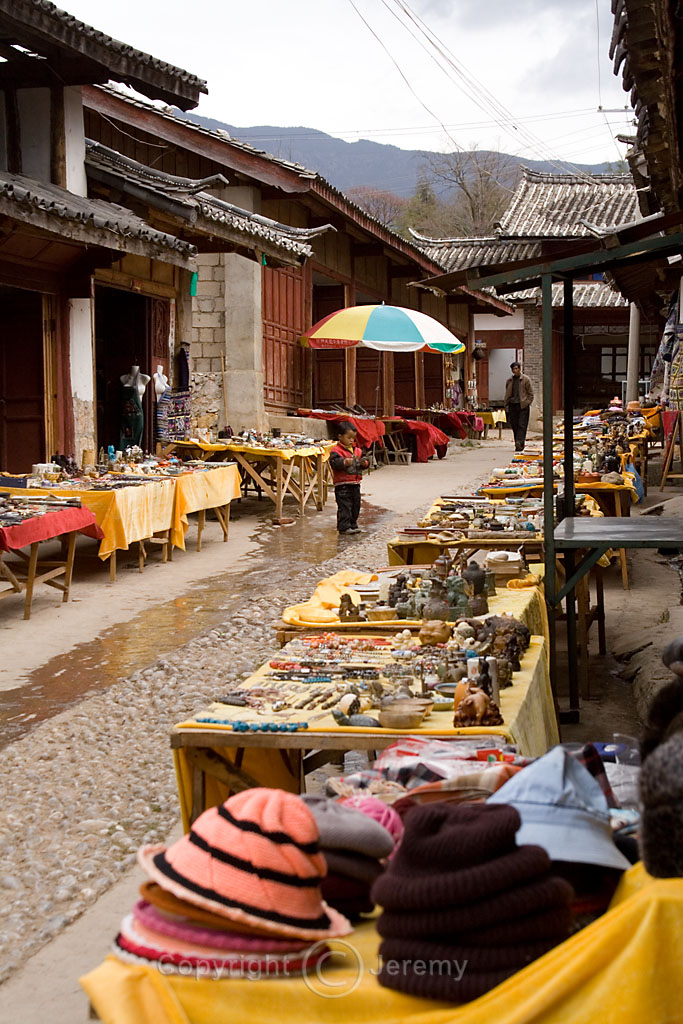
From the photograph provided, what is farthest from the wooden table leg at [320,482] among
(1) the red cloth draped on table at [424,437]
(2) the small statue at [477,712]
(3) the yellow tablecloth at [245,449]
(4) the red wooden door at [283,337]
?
(2) the small statue at [477,712]

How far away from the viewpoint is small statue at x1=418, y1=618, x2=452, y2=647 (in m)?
4.30

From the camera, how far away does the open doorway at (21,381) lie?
10883mm

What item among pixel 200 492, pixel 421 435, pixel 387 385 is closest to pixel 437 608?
pixel 200 492

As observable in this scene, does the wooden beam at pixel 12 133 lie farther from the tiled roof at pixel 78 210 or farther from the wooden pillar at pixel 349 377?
the wooden pillar at pixel 349 377

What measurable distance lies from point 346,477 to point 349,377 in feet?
31.5

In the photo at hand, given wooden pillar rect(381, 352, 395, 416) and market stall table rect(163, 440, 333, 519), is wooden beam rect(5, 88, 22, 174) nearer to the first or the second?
market stall table rect(163, 440, 333, 519)

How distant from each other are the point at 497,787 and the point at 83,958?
4.63ft

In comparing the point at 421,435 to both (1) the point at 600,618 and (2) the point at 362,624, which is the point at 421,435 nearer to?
(1) the point at 600,618

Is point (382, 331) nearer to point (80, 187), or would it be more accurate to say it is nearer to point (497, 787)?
point (80, 187)

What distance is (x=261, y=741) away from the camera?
125 inches

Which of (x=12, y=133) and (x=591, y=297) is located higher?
(x=591, y=297)

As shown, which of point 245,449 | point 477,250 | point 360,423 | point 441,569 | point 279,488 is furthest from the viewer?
point 477,250

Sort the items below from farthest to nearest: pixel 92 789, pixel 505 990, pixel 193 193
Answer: pixel 193 193, pixel 92 789, pixel 505 990

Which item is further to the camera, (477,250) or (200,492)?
(477,250)
